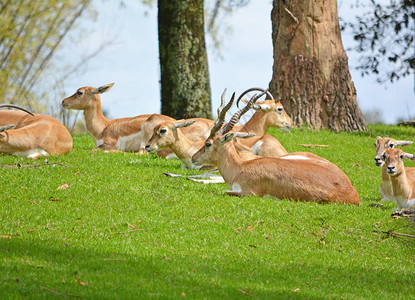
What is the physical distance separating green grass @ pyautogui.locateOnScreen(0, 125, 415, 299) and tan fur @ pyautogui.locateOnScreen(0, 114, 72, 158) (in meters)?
1.19

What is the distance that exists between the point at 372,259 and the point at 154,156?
6588mm

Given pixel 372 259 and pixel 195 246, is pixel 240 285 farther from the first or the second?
pixel 372 259

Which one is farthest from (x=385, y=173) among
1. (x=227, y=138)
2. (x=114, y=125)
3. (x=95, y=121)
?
(x=95, y=121)

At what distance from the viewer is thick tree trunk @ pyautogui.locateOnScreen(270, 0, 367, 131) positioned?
54.7 feet

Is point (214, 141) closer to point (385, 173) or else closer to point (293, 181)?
point (293, 181)

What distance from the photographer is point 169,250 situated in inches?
242

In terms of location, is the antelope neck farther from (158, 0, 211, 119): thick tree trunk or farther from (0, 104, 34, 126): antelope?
(158, 0, 211, 119): thick tree trunk

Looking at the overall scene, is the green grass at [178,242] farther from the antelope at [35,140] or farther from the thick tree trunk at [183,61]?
the thick tree trunk at [183,61]

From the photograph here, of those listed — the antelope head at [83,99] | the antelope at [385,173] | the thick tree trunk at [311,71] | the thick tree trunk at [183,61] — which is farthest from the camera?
the thick tree trunk at [311,71]

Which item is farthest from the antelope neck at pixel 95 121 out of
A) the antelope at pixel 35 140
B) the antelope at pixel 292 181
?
the antelope at pixel 292 181

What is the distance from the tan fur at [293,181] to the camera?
8.39 metres

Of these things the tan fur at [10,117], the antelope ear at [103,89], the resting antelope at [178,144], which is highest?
the antelope ear at [103,89]

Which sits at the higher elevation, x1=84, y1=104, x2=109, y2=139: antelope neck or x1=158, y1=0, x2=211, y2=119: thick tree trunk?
x1=158, y1=0, x2=211, y2=119: thick tree trunk

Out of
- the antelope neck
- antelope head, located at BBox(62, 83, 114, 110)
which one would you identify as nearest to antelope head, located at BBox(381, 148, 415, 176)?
the antelope neck
